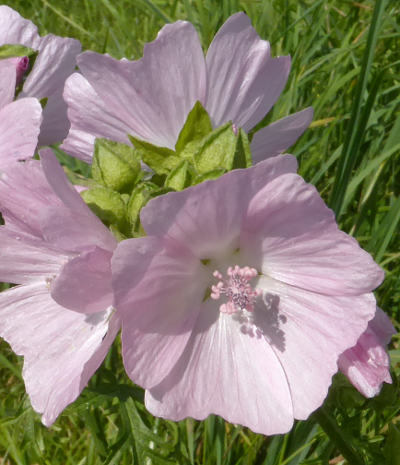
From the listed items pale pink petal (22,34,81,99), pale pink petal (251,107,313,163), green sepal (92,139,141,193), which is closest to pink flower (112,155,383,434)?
green sepal (92,139,141,193)

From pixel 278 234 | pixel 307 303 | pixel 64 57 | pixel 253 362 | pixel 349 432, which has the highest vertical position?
pixel 64 57

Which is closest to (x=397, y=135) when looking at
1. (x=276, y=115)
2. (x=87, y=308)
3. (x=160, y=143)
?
(x=276, y=115)

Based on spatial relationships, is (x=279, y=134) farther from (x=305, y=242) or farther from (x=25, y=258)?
(x=25, y=258)

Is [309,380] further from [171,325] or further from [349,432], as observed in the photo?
[349,432]

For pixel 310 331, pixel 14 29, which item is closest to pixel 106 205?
pixel 310 331

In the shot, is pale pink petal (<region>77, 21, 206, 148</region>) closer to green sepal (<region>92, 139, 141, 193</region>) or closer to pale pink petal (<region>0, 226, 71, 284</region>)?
green sepal (<region>92, 139, 141, 193</region>)

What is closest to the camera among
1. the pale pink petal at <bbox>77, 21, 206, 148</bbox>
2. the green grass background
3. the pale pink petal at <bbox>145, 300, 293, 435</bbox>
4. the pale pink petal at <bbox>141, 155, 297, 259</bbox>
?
the pale pink petal at <bbox>141, 155, 297, 259</bbox>

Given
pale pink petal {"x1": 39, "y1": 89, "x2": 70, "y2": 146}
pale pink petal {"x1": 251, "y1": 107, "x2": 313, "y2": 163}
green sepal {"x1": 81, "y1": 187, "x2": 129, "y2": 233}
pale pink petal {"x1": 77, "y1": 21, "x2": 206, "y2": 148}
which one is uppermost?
pale pink petal {"x1": 77, "y1": 21, "x2": 206, "y2": 148}
